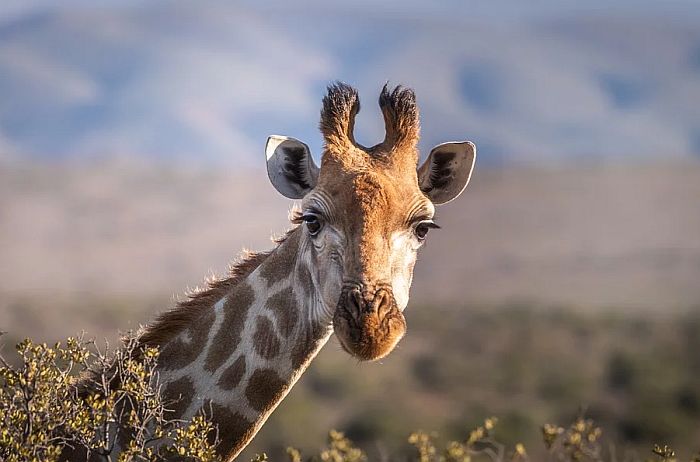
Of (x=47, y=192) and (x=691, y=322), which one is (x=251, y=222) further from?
(x=691, y=322)

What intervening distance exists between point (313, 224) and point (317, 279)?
427mm

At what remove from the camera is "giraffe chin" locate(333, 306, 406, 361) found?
24.7 ft

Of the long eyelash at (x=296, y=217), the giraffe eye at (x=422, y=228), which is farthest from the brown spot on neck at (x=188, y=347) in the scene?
the giraffe eye at (x=422, y=228)

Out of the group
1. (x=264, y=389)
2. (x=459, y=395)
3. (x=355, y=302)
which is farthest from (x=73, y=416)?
(x=459, y=395)

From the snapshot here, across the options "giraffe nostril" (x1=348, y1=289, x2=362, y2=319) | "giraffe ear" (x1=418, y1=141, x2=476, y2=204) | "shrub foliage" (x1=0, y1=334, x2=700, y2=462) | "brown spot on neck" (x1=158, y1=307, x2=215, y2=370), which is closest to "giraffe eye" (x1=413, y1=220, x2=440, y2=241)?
"giraffe ear" (x1=418, y1=141, x2=476, y2=204)

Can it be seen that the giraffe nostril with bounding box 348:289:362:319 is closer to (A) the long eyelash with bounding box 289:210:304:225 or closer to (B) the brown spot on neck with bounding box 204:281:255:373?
(B) the brown spot on neck with bounding box 204:281:255:373

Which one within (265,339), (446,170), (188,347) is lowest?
(188,347)

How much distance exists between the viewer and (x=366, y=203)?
8164 millimetres

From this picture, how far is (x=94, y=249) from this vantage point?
143875mm

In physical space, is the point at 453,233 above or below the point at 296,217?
above

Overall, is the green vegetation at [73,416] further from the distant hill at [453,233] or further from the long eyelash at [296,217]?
the distant hill at [453,233]

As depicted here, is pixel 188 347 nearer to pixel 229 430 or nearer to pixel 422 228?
pixel 229 430

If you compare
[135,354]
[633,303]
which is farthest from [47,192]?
[135,354]

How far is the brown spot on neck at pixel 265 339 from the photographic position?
28.3 ft
